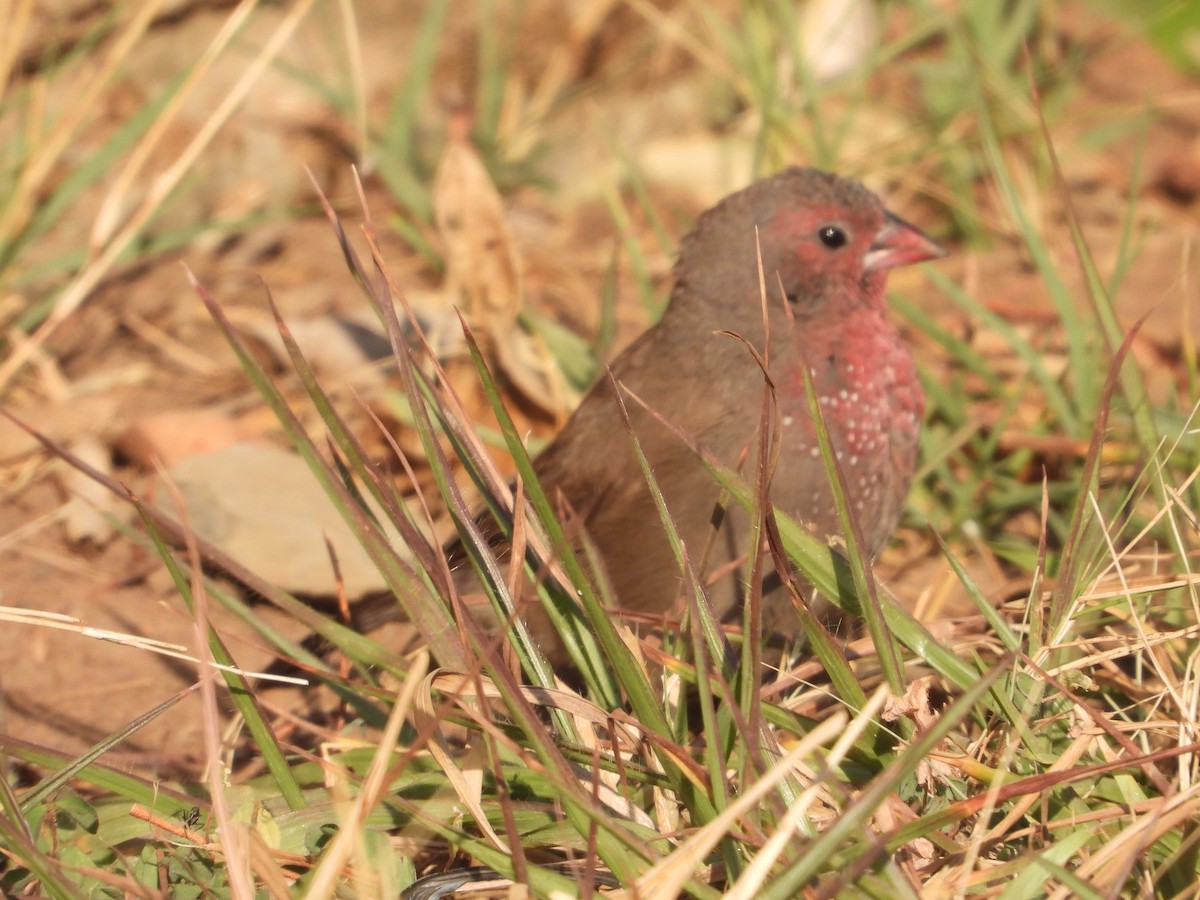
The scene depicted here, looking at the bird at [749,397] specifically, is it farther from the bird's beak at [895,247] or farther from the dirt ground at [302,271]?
the dirt ground at [302,271]

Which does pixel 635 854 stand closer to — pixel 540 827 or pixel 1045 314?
pixel 540 827

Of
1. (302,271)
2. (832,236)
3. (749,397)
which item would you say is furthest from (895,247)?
(302,271)

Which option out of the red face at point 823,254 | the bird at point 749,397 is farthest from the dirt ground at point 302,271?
the red face at point 823,254

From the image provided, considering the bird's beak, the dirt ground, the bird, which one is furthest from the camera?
the bird's beak

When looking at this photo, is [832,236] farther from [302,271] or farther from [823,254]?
[302,271]

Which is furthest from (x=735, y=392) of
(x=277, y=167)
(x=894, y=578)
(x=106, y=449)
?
(x=277, y=167)

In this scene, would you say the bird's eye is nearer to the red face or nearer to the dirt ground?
the red face

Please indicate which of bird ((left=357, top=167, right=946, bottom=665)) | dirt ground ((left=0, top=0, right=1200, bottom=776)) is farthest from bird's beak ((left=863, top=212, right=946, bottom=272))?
dirt ground ((left=0, top=0, right=1200, bottom=776))

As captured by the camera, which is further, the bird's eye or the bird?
the bird's eye
